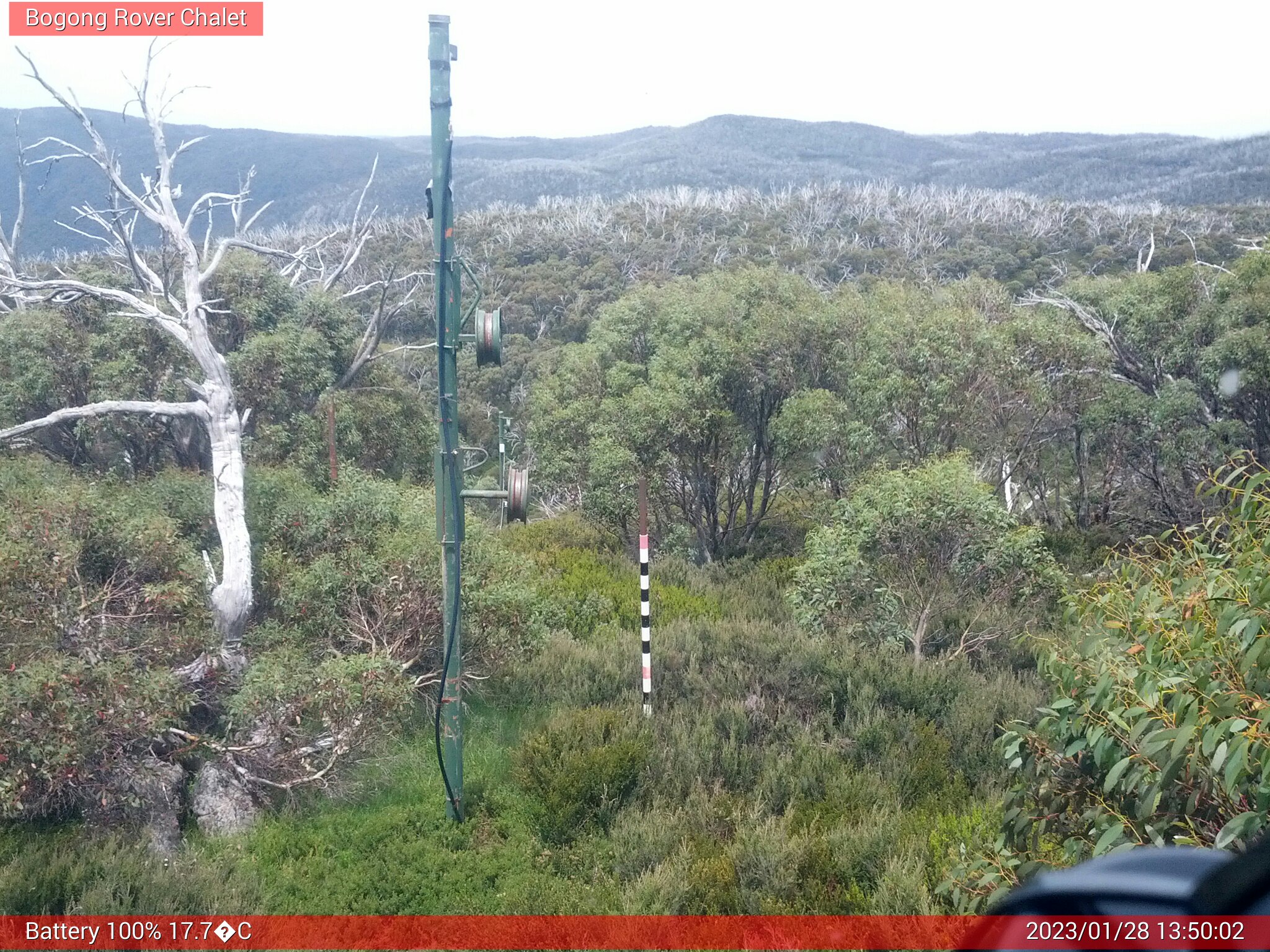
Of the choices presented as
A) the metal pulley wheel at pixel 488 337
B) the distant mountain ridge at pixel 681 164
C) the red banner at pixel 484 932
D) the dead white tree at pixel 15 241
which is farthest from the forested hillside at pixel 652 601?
the distant mountain ridge at pixel 681 164

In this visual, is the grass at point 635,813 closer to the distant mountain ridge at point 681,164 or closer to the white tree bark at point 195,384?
the white tree bark at point 195,384

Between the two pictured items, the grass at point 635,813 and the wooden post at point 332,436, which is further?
the wooden post at point 332,436

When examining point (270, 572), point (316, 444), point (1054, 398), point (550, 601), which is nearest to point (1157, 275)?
point (1054, 398)

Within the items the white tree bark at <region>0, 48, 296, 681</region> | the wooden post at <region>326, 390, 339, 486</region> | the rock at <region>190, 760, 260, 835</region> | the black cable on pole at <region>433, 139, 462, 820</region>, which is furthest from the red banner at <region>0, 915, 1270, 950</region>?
the wooden post at <region>326, 390, 339, 486</region>

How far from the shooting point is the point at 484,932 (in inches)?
207

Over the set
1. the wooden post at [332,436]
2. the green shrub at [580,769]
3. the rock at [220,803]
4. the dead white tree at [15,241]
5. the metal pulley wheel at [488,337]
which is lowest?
the rock at [220,803]

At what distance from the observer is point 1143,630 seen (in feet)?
10.8

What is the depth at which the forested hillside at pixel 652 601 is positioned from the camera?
3988 millimetres

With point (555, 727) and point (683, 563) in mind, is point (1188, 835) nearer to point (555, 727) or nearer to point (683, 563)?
point (555, 727)

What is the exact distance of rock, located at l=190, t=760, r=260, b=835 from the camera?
6.51 m

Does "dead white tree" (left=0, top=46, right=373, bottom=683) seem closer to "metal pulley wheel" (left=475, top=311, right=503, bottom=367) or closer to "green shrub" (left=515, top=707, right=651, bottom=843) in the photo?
"green shrub" (left=515, top=707, right=651, bottom=843)

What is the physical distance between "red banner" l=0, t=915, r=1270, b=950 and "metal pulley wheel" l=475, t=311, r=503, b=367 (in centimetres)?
326

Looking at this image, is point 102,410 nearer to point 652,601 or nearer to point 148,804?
point 148,804

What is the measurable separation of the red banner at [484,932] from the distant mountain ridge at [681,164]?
47440 mm
